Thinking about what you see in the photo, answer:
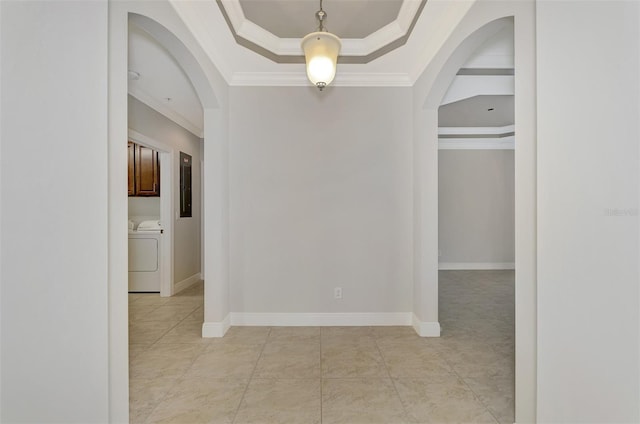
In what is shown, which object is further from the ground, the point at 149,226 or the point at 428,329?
the point at 149,226

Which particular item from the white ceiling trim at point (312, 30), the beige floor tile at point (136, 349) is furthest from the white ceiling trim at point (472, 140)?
the beige floor tile at point (136, 349)

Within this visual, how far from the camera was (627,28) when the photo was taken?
1052 millimetres

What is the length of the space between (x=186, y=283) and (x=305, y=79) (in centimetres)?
362

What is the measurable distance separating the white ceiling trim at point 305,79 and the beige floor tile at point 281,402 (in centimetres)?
267

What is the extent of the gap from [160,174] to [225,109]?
2.18 meters

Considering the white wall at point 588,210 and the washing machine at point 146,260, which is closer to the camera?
the white wall at point 588,210

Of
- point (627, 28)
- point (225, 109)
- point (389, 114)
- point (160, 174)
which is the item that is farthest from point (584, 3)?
point (160, 174)

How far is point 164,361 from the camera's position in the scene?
2.36 metres

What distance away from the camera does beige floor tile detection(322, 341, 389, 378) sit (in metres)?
2.16

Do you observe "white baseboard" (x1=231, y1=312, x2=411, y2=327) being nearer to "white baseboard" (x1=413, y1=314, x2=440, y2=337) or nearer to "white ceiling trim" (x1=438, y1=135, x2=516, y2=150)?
"white baseboard" (x1=413, y1=314, x2=440, y2=337)

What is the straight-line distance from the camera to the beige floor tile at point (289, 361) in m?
2.16

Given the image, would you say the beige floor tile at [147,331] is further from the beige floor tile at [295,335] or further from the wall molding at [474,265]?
the wall molding at [474,265]

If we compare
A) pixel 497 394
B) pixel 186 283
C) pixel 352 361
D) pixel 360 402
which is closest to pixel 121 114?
pixel 360 402

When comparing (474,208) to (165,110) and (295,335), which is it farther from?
(165,110)
